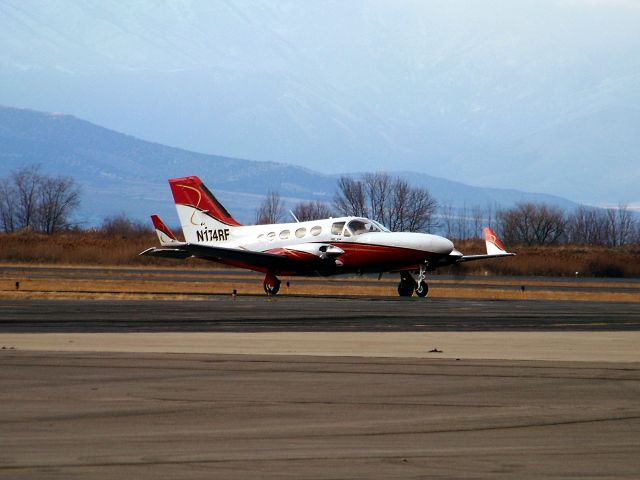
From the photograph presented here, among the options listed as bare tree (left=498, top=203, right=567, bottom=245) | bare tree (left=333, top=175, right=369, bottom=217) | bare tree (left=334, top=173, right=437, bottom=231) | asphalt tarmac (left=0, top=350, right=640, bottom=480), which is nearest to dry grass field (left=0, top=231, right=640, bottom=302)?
bare tree (left=334, top=173, right=437, bottom=231)

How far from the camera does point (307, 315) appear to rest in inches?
1083

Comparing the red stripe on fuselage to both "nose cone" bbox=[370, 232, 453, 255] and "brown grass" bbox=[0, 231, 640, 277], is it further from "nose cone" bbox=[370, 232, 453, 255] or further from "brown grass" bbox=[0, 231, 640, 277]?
"brown grass" bbox=[0, 231, 640, 277]

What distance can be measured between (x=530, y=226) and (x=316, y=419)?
97740 millimetres

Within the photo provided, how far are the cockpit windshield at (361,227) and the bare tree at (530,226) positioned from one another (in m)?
58.3

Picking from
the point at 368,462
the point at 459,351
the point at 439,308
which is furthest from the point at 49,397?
the point at 439,308

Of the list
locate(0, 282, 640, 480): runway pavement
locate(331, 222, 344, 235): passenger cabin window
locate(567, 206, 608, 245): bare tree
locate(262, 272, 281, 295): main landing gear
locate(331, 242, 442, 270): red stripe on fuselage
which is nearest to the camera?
locate(0, 282, 640, 480): runway pavement

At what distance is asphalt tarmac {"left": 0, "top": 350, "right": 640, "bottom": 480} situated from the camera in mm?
8719

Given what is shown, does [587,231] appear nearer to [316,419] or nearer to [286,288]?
[286,288]

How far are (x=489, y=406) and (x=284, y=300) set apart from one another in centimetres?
2424

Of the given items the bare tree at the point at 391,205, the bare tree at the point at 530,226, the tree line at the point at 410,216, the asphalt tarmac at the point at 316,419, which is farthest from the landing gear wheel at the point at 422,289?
the bare tree at the point at 530,226

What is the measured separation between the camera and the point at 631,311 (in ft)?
99.3

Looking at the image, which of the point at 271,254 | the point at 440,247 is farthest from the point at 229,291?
the point at 440,247

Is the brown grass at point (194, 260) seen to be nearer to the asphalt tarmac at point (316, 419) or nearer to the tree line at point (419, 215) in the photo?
the tree line at point (419, 215)

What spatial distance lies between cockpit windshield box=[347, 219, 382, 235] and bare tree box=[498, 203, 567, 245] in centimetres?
5835
